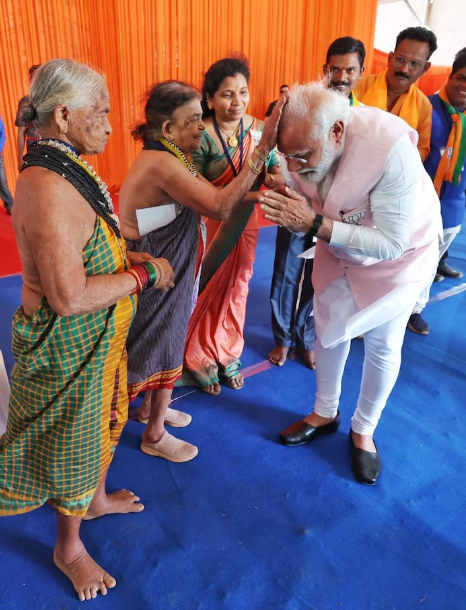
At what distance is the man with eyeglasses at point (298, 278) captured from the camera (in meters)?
2.29

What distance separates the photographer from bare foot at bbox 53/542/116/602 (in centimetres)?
137

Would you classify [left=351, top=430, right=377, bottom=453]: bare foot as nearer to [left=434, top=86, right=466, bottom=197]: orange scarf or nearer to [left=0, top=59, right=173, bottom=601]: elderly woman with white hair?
[left=0, top=59, right=173, bottom=601]: elderly woman with white hair

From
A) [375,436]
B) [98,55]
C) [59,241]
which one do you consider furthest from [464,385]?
[98,55]

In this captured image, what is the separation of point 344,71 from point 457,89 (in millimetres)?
961

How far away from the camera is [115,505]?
1.65m

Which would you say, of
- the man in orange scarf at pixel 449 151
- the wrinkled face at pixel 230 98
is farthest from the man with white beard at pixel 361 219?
the man in orange scarf at pixel 449 151

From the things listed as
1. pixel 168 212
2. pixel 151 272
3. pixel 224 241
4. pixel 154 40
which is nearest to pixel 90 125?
pixel 151 272

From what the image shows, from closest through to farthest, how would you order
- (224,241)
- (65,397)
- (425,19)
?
(65,397) < (224,241) < (425,19)

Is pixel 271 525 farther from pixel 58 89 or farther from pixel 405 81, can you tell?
pixel 405 81

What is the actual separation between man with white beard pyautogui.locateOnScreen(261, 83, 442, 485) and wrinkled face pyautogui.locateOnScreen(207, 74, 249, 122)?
595 mm

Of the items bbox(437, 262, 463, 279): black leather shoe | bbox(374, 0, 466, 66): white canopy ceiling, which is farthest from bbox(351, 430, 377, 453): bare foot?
bbox(374, 0, 466, 66): white canopy ceiling

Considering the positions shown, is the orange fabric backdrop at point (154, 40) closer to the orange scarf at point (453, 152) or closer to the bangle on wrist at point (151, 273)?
the orange scarf at point (453, 152)

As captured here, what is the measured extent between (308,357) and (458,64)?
1.97 m

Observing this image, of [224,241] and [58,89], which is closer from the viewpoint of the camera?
[58,89]
